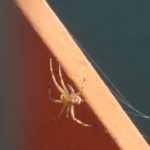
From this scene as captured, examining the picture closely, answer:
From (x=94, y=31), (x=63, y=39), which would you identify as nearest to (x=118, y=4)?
(x=94, y=31)

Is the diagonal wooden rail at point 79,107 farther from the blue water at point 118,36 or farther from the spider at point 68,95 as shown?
the blue water at point 118,36

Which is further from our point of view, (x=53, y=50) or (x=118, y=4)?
(x=118, y=4)

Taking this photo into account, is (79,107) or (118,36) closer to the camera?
(79,107)

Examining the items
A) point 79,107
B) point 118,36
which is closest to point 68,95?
point 79,107

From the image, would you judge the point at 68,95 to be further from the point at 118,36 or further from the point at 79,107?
the point at 118,36

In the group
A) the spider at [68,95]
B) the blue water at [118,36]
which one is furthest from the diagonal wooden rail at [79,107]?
the blue water at [118,36]

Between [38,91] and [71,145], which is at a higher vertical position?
[38,91]

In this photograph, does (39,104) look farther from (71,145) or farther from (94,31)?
(94,31)
